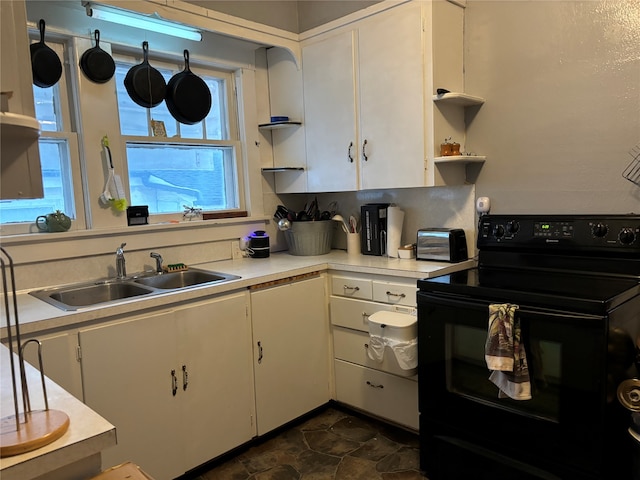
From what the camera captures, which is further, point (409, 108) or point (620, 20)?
point (409, 108)

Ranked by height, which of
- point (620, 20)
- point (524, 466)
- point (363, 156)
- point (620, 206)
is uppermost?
point (620, 20)

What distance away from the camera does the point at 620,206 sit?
6.97 ft

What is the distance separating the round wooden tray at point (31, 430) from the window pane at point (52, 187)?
1602mm

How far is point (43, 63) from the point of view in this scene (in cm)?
218

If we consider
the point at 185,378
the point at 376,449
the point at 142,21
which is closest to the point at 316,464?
the point at 376,449

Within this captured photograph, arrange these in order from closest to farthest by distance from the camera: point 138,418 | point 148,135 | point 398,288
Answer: point 138,418 < point 398,288 < point 148,135

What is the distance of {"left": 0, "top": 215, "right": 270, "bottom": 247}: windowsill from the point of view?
2152mm

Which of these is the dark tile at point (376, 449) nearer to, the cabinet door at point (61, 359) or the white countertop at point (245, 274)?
the white countertop at point (245, 274)

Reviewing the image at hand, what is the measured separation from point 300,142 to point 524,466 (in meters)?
2.11

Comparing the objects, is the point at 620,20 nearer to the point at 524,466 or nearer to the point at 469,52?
the point at 469,52

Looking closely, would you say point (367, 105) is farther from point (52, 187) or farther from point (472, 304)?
point (52, 187)

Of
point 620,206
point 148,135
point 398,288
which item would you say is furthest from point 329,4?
point 620,206

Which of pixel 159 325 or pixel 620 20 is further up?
pixel 620 20

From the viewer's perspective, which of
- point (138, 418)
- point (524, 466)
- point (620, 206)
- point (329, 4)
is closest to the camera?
point (524, 466)
